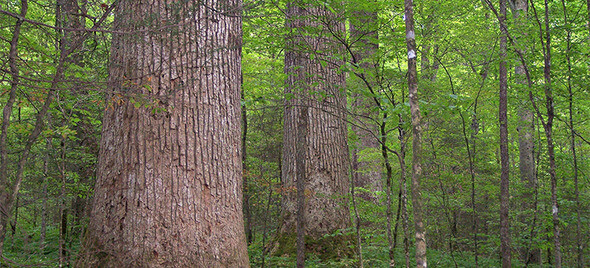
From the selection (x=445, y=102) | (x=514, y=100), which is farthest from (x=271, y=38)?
(x=514, y=100)

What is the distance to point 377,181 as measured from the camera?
10.5 metres

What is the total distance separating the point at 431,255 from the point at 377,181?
3004 mm

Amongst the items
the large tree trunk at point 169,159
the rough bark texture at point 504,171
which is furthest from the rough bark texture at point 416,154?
the rough bark texture at point 504,171

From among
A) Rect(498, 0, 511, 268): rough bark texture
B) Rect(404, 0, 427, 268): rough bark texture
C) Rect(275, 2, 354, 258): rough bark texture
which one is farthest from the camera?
Rect(498, 0, 511, 268): rough bark texture

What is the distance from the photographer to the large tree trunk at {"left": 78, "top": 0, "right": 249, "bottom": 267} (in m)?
3.19

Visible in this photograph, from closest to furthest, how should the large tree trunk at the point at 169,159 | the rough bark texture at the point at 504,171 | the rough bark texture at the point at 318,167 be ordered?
the large tree trunk at the point at 169,159
the rough bark texture at the point at 318,167
the rough bark texture at the point at 504,171

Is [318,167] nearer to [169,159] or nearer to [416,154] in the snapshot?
[416,154]

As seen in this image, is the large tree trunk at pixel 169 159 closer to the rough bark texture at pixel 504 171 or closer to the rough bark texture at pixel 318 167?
the rough bark texture at pixel 318 167

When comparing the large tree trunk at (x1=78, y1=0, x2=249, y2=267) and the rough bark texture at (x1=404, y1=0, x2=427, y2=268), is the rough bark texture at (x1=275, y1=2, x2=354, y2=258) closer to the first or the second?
the rough bark texture at (x1=404, y1=0, x2=427, y2=268)

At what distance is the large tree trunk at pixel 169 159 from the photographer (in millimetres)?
3189

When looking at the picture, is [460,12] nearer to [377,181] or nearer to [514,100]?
[514,100]

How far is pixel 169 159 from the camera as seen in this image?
3.29m

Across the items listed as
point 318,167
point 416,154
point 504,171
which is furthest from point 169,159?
point 504,171

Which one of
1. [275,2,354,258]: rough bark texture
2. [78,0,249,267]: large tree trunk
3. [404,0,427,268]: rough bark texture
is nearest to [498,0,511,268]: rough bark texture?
[275,2,354,258]: rough bark texture
